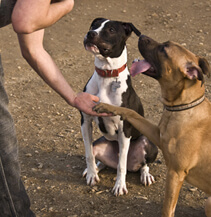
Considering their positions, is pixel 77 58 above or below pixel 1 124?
below

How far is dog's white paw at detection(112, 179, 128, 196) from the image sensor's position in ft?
12.2

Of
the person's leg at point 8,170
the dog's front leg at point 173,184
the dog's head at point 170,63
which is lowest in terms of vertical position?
the dog's front leg at point 173,184

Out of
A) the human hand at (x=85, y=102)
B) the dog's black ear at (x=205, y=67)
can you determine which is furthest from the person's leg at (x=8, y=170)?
the dog's black ear at (x=205, y=67)

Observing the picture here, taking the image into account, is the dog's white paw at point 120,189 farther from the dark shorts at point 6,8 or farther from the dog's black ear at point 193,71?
the dark shorts at point 6,8

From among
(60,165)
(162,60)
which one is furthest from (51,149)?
(162,60)

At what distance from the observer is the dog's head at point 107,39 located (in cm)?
342

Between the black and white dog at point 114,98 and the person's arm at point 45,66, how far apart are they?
0.43 metres

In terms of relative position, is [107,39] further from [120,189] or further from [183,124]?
[120,189]

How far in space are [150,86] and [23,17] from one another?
3991 millimetres

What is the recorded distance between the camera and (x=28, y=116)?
5125 millimetres

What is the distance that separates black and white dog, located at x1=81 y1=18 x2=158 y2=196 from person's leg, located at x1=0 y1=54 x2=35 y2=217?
1354mm

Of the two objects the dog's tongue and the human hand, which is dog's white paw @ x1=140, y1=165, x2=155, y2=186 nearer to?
the human hand

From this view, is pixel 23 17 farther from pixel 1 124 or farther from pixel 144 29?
pixel 144 29

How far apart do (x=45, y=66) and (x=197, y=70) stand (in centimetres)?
114
